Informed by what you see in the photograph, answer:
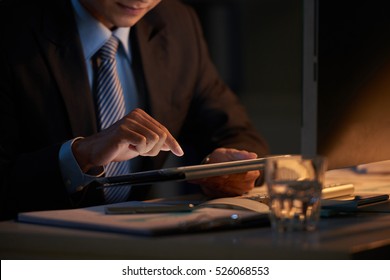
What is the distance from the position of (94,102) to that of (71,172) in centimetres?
43

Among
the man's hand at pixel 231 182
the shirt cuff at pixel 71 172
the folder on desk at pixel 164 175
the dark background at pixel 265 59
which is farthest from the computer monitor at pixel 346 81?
the dark background at pixel 265 59

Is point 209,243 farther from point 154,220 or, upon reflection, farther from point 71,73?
point 71,73

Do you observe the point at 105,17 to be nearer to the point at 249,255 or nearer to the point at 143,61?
the point at 143,61

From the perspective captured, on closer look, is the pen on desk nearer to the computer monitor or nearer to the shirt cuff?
the computer monitor

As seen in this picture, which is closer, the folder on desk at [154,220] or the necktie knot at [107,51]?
the folder on desk at [154,220]

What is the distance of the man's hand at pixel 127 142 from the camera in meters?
1.57

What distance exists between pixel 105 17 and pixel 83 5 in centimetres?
8

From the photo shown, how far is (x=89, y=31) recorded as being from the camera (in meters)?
2.16

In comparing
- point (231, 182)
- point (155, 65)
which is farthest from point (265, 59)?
point (231, 182)

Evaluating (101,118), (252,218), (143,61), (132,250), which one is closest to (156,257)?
(132,250)

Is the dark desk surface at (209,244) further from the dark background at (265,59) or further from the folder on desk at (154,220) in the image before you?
the dark background at (265,59)

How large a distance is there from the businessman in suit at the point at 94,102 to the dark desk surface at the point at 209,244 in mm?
421

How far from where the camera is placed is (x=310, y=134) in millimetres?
1425

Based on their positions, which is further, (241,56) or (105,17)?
(241,56)
